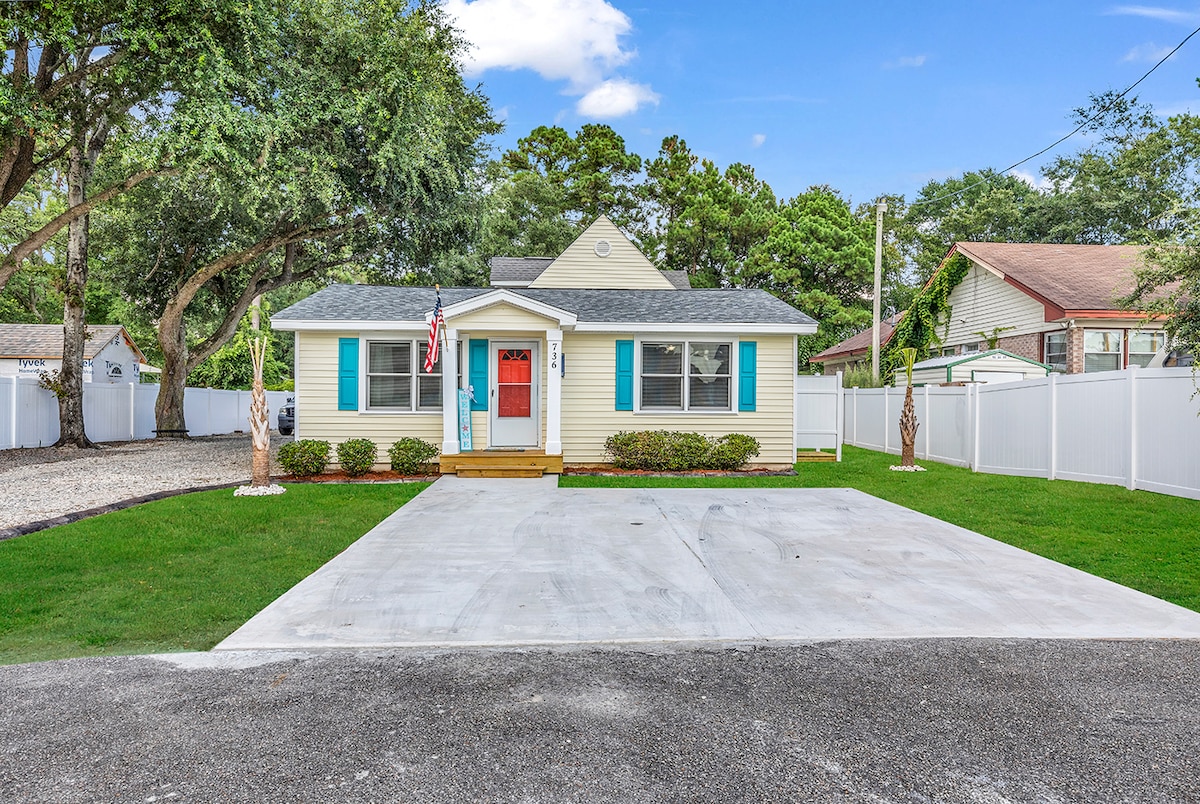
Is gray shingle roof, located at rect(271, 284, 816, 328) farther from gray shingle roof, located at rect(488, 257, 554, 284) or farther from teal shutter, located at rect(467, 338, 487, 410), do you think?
gray shingle roof, located at rect(488, 257, 554, 284)

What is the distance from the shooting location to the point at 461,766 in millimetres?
2604

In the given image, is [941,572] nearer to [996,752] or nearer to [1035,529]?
[1035,529]

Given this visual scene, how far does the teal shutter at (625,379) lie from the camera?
41.7ft

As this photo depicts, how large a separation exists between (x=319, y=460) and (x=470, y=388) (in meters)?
2.74

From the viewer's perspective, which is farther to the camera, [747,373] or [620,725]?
[747,373]

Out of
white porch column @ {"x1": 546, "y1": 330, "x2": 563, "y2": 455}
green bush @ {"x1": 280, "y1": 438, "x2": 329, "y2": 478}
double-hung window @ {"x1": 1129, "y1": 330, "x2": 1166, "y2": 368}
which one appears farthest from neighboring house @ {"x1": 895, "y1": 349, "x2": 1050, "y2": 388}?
green bush @ {"x1": 280, "y1": 438, "x2": 329, "y2": 478}

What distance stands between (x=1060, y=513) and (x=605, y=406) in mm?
7188

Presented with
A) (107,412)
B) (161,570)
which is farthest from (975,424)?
(107,412)

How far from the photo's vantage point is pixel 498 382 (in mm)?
12398

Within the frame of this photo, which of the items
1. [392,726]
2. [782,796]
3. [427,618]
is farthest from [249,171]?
[782,796]

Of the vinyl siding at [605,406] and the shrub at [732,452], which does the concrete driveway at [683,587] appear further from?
the vinyl siding at [605,406]

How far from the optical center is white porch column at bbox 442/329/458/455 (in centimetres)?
1179

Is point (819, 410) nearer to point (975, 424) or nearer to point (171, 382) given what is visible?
point (975, 424)

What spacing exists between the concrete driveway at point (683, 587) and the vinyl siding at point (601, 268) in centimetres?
971
